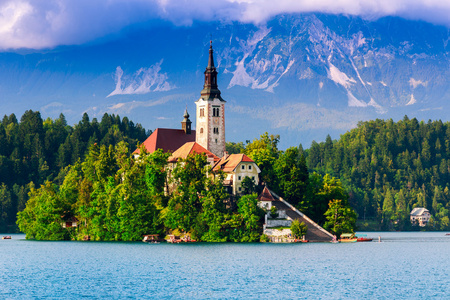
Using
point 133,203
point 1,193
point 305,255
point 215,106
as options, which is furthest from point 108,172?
point 1,193

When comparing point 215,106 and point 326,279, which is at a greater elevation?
point 215,106

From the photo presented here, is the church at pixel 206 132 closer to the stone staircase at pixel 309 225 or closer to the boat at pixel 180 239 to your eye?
the stone staircase at pixel 309 225

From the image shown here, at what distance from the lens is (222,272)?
238 feet

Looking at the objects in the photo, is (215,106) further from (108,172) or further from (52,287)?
(52,287)

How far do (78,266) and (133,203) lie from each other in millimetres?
37772

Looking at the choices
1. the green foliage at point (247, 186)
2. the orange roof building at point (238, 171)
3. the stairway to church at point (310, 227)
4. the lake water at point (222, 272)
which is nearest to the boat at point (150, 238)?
the lake water at point (222, 272)

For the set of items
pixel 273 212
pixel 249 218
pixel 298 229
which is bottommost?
pixel 298 229

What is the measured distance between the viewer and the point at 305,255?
91.1 meters

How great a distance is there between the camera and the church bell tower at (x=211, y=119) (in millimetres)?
141250

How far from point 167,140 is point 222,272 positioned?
7454 cm

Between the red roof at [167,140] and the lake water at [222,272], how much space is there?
39.3 meters

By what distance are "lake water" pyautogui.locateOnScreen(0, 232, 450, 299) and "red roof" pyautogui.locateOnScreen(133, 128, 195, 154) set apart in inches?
1545

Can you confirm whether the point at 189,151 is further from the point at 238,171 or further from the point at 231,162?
the point at 238,171

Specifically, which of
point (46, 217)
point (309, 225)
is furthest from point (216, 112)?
point (46, 217)
